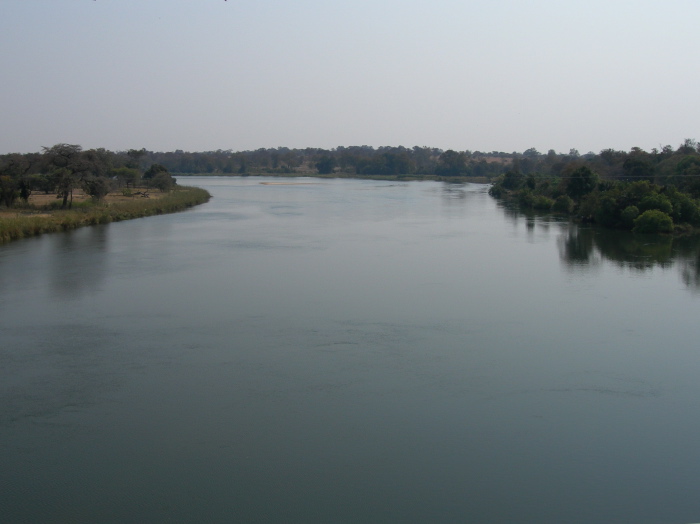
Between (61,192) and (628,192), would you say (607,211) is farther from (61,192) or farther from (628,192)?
(61,192)

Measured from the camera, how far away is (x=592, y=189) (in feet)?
111

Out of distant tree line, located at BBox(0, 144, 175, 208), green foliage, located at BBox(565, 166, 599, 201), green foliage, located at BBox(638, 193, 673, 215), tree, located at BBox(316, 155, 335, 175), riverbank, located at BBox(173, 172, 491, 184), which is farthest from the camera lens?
tree, located at BBox(316, 155, 335, 175)

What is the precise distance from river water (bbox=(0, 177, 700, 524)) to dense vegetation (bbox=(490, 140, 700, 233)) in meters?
8.82

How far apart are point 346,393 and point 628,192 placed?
2102cm

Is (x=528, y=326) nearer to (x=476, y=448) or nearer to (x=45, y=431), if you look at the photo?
(x=476, y=448)

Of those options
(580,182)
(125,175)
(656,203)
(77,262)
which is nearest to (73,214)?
(77,262)

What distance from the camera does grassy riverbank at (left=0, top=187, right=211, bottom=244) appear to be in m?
21.4

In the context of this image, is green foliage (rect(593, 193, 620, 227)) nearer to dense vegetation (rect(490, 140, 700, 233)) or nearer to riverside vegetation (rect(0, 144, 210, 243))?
dense vegetation (rect(490, 140, 700, 233))

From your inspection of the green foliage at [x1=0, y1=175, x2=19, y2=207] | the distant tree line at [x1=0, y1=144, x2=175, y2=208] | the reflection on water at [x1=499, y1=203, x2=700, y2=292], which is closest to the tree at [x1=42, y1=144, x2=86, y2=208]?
the distant tree line at [x1=0, y1=144, x2=175, y2=208]

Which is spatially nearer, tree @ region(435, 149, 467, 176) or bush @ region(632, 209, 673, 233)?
bush @ region(632, 209, 673, 233)

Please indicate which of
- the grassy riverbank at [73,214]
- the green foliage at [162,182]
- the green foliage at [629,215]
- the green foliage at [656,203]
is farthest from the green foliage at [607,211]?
the green foliage at [162,182]

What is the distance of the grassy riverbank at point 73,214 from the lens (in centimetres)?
2139

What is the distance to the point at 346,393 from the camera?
8.36 m

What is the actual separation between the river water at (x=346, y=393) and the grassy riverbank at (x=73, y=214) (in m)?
5.47
